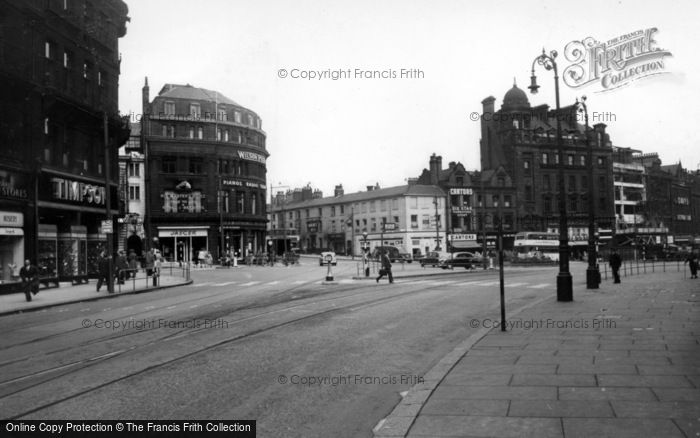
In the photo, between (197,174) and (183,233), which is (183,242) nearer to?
(183,233)

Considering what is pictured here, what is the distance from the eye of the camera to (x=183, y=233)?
2485 inches

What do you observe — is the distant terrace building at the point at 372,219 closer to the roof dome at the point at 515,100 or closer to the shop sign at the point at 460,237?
the shop sign at the point at 460,237

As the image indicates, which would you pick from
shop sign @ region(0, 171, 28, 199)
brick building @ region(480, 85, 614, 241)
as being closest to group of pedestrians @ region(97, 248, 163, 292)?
shop sign @ region(0, 171, 28, 199)

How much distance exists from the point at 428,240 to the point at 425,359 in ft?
228

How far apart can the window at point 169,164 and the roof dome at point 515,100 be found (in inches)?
1759

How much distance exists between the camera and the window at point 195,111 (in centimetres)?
6550

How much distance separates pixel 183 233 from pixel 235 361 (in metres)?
56.2

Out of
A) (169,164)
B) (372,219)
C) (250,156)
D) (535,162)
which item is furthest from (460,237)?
(169,164)

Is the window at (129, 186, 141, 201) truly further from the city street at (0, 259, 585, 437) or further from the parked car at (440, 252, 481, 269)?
the city street at (0, 259, 585, 437)

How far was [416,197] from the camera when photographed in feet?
254

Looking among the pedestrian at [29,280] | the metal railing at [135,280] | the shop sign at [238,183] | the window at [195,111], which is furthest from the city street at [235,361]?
the window at [195,111]

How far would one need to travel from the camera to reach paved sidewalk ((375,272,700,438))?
561 centimetres

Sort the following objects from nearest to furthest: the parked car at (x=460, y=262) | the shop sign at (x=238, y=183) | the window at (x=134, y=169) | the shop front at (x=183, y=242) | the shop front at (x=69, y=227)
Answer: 1. the shop front at (x=69, y=227)
2. the parked car at (x=460, y=262)
3. the window at (x=134, y=169)
4. the shop front at (x=183, y=242)
5. the shop sign at (x=238, y=183)

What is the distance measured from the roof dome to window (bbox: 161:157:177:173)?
147 ft
